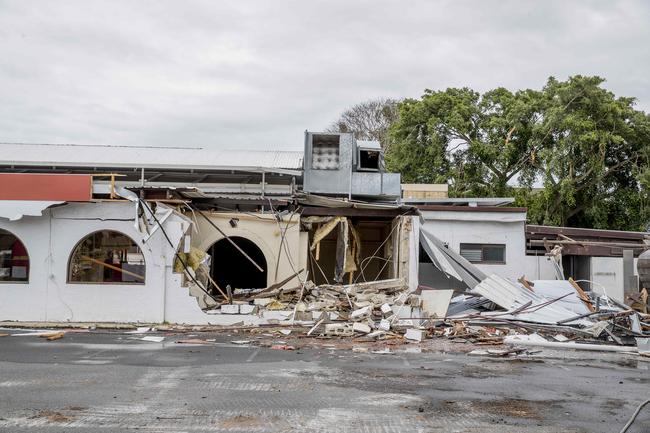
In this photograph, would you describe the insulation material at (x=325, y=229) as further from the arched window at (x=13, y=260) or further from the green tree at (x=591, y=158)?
the green tree at (x=591, y=158)

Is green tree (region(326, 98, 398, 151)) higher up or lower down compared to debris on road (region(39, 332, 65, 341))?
higher up

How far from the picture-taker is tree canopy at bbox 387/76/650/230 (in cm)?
2692

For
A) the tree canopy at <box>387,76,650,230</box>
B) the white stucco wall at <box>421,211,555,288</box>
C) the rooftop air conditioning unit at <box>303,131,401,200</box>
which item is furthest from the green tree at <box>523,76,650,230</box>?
the rooftop air conditioning unit at <box>303,131,401,200</box>

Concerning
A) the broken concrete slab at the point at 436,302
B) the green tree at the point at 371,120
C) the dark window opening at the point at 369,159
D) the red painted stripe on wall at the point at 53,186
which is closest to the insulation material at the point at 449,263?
the broken concrete slab at the point at 436,302

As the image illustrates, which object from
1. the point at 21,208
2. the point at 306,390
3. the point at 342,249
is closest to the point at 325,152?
the point at 342,249

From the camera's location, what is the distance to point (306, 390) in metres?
8.26

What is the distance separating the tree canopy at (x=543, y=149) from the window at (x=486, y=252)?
6437 millimetres

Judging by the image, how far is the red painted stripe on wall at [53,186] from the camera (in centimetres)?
1535

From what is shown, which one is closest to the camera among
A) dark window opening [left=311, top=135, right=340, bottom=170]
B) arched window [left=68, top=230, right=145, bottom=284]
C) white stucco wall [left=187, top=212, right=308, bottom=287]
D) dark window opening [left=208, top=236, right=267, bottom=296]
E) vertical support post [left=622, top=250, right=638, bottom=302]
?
arched window [left=68, top=230, right=145, bottom=284]

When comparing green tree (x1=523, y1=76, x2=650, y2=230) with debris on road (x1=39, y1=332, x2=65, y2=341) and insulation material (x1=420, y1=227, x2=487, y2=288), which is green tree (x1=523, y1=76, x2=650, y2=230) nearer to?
insulation material (x1=420, y1=227, x2=487, y2=288)

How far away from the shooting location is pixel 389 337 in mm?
13812

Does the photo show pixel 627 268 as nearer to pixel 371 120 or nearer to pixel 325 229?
pixel 325 229

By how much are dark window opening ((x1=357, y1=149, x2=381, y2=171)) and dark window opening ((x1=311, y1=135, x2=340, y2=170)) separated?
1109 millimetres

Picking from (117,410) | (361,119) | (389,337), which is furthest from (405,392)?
(361,119)
